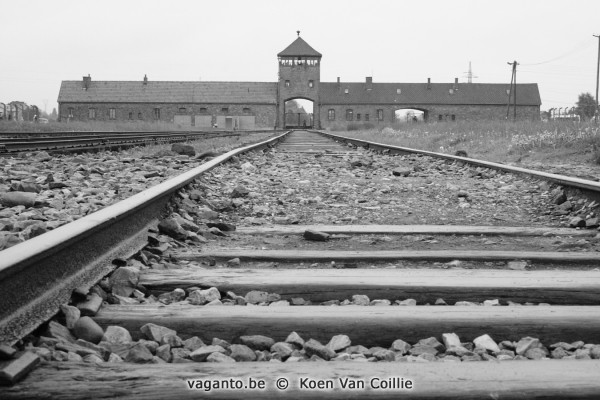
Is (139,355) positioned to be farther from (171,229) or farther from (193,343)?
(171,229)

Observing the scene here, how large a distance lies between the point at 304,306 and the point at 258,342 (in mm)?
314

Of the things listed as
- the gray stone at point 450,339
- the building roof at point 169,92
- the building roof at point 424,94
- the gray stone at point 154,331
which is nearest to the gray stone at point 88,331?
the gray stone at point 154,331

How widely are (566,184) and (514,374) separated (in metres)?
4.06

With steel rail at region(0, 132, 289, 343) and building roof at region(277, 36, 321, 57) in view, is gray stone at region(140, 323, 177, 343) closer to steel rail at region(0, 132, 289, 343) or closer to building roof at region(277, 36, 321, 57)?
steel rail at region(0, 132, 289, 343)

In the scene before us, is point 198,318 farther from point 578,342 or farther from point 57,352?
point 578,342

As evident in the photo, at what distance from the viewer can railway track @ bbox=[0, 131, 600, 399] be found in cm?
146

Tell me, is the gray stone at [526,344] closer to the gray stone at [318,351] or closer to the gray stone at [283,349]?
the gray stone at [318,351]

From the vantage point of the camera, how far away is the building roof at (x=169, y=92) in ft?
239

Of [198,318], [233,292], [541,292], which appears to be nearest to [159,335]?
[198,318]

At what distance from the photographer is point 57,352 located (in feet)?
5.54

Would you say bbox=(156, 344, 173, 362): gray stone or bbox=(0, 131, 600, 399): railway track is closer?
bbox=(0, 131, 600, 399): railway track

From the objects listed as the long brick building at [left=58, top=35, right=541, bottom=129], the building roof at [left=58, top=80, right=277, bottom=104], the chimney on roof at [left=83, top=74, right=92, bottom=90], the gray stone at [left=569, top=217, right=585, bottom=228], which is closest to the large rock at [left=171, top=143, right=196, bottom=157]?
the gray stone at [left=569, top=217, right=585, bottom=228]

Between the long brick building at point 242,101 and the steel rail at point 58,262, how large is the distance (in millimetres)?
66674
